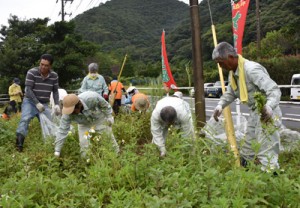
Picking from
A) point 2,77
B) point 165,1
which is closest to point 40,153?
point 2,77

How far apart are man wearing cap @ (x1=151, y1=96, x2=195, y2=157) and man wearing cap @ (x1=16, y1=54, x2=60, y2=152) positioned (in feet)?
5.58

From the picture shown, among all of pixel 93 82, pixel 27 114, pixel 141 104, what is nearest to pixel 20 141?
pixel 27 114

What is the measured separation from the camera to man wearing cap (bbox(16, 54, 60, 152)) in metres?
5.10

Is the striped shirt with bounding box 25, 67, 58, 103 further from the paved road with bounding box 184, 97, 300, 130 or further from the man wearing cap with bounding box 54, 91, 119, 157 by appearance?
the paved road with bounding box 184, 97, 300, 130

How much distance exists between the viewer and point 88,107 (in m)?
4.30

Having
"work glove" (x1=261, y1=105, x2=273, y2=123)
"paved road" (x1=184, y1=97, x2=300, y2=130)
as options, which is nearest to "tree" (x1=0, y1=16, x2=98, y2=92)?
"paved road" (x1=184, y1=97, x2=300, y2=130)

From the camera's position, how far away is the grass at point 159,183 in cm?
222

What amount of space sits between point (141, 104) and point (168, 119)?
234 centimetres

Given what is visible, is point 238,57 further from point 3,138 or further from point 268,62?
point 268,62

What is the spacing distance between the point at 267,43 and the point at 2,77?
66.1ft

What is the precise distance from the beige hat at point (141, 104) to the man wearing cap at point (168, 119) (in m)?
1.96

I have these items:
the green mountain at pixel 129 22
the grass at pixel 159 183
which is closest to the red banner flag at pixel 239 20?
the grass at pixel 159 183

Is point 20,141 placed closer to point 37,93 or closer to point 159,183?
point 37,93

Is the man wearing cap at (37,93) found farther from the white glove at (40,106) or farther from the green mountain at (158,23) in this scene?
the green mountain at (158,23)
